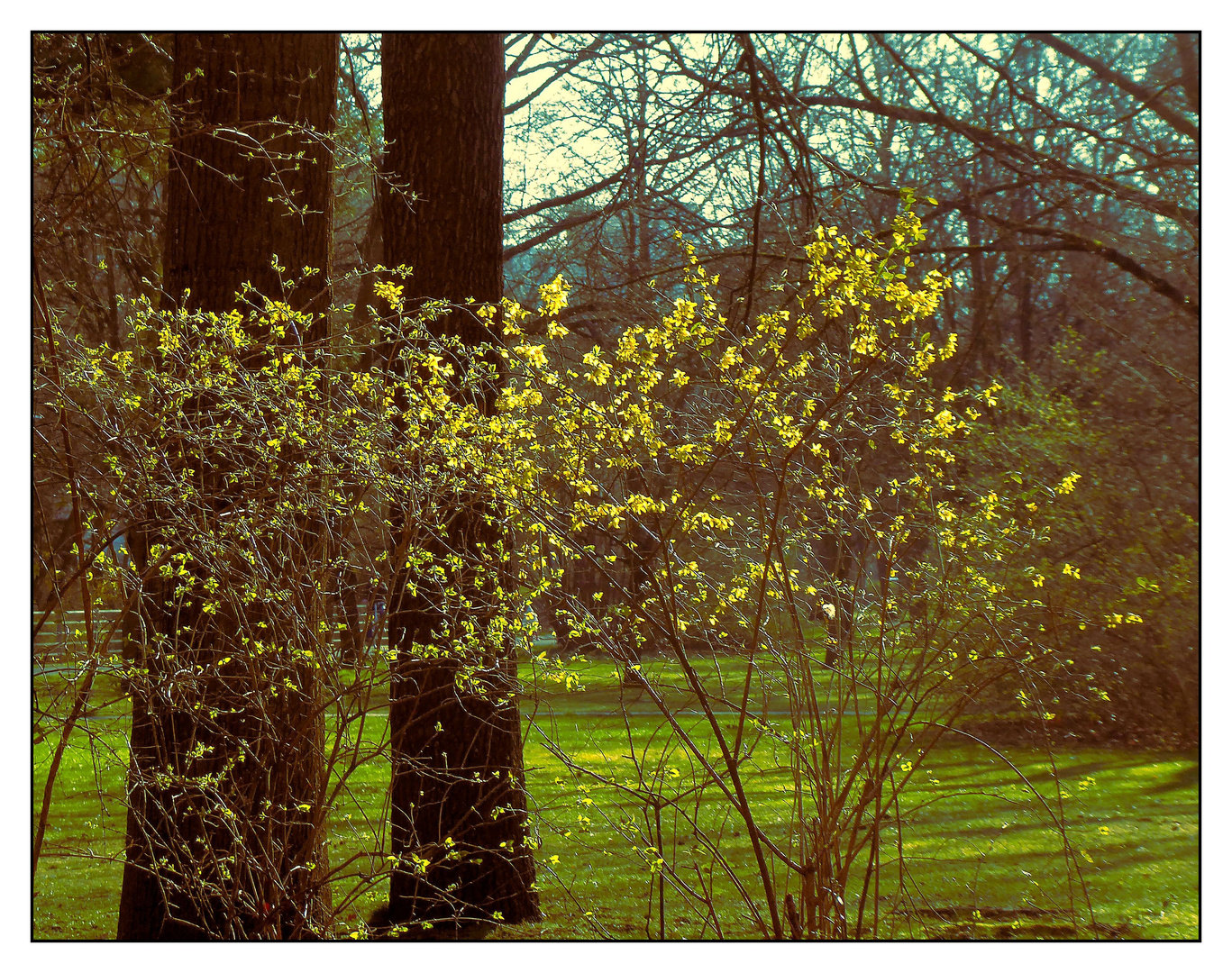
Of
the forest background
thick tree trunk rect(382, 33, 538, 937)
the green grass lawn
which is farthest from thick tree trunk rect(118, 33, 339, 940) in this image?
the forest background

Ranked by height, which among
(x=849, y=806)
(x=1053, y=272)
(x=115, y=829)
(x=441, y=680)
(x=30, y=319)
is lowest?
(x=115, y=829)

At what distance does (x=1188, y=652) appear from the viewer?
6.91 m

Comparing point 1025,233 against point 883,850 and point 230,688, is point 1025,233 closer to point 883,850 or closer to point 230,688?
point 883,850

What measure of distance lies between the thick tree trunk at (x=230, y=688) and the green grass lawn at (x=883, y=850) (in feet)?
0.52

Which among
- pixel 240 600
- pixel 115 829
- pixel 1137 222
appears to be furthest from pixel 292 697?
pixel 1137 222

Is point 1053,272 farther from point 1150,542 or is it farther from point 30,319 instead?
point 30,319

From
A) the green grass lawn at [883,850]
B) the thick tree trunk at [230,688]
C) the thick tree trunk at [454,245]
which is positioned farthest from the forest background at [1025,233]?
the thick tree trunk at [230,688]

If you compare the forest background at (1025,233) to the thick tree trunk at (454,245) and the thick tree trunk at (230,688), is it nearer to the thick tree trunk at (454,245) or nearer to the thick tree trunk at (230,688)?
the thick tree trunk at (454,245)

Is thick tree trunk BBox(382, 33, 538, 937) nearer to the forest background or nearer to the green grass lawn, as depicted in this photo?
the green grass lawn

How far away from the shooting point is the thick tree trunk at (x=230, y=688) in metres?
2.63

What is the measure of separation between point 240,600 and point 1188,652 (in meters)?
6.28

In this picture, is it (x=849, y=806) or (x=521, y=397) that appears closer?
(x=521, y=397)

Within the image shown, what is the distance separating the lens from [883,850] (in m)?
4.78

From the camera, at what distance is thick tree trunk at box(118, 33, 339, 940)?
8.64 ft
